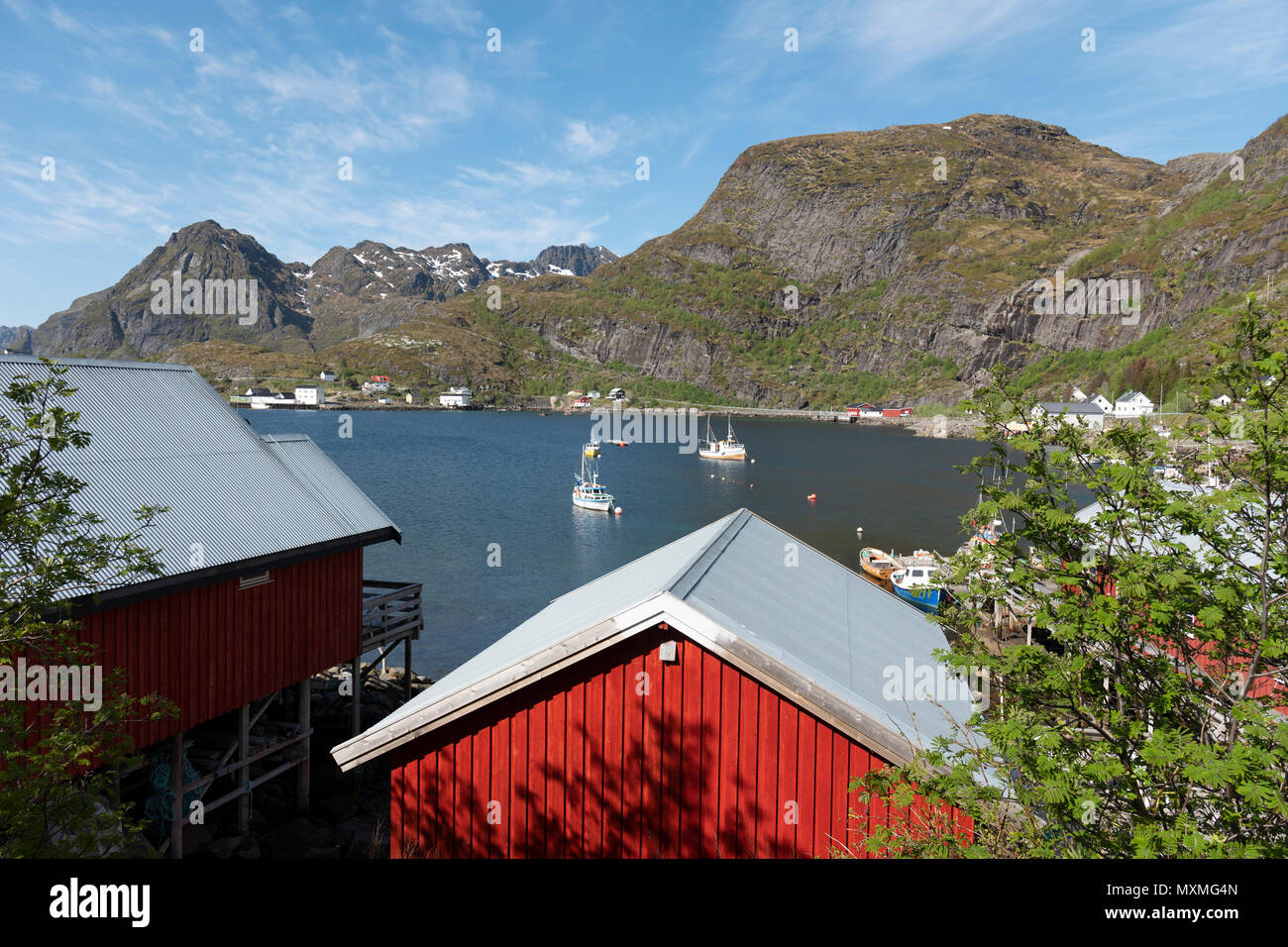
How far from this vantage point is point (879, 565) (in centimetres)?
4044

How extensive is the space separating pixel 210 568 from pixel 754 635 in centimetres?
882

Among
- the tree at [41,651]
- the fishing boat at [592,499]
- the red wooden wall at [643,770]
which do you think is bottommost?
the fishing boat at [592,499]

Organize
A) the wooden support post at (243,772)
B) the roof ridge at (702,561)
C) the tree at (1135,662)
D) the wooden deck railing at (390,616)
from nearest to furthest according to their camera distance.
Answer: the tree at (1135,662) → the roof ridge at (702,561) → the wooden support post at (243,772) → the wooden deck railing at (390,616)

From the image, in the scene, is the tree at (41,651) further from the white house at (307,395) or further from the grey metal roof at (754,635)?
the white house at (307,395)

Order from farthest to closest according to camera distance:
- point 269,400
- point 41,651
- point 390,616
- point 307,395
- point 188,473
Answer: point 269,400, point 307,395, point 390,616, point 188,473, point 41,651

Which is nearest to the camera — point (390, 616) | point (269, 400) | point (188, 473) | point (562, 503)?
point (188, 473)

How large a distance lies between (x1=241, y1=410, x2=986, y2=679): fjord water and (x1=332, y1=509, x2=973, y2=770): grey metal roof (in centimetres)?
1957

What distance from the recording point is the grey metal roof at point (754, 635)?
6742mm

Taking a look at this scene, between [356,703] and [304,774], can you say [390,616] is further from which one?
[304,774]

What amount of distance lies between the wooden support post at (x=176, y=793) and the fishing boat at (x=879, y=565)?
1324 inches

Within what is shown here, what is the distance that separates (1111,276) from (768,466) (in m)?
136

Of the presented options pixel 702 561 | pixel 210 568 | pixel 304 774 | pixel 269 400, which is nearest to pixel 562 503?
pixel 304 774

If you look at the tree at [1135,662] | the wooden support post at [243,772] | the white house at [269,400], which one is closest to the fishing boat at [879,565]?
the wooden support post at [243,772]

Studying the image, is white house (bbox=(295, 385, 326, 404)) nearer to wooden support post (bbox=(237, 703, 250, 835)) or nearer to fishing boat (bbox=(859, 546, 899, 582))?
fishing boat (bbox=(859, 546, 899, 582))
